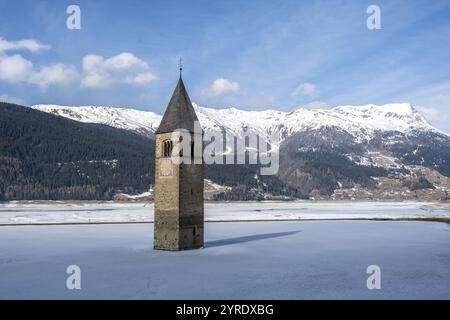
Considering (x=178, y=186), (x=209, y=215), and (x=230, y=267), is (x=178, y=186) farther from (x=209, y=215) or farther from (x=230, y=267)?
(x=209, y=215)

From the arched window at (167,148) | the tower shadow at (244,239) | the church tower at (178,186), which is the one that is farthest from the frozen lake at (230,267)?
the arched window at (167,148)

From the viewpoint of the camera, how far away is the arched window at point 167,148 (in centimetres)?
4764

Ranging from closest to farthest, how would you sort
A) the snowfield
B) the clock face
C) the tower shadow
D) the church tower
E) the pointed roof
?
1. the church tower
2. the clock face
3. the pointed roof
4. the tower shadow
5. the snowfield

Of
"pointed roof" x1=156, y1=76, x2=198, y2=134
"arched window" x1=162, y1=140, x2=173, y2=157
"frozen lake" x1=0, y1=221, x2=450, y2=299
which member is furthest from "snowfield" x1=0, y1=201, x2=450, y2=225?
"pointed roof" x1=156, y1=76, x2=198, y2=134

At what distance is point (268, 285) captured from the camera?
31.2m

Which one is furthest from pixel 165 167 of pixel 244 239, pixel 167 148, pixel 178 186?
pixel 244 239

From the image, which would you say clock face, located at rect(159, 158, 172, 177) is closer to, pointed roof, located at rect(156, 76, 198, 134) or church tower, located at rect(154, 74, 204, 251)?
church tower, located at rect(154, 74, 204, 251)

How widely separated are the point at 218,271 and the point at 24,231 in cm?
4393

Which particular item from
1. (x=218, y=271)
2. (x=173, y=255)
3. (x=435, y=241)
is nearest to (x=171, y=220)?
(x=173, y=255)

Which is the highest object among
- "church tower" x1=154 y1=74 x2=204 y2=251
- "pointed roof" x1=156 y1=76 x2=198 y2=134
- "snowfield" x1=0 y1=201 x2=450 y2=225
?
"pointed roof" x1=156 y1=76 x2=198 y2=134

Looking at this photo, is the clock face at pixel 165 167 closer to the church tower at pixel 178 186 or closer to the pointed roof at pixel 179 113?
the church tower at pixel 178 186

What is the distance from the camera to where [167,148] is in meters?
48.1

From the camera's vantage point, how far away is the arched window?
156ft

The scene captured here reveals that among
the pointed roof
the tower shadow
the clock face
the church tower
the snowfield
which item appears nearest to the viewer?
the church tower
